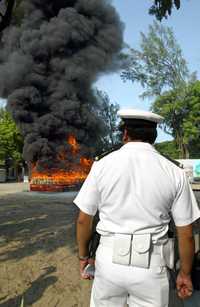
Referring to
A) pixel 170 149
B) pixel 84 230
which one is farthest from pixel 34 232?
pixel 170 149

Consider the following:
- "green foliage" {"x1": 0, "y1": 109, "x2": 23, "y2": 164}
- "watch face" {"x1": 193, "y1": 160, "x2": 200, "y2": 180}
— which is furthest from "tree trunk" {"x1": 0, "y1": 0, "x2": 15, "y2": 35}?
"green foliage" {"x1": 0, "y1": 109, "x2": 23, "y2": 164}

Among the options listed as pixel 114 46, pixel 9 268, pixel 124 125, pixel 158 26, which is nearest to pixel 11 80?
pixel 114 46

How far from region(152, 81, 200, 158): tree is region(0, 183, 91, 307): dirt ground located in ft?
113

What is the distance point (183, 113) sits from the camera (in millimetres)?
42469

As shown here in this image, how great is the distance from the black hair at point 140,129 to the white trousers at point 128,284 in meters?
0.58

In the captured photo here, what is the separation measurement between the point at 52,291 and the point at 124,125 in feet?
9.26

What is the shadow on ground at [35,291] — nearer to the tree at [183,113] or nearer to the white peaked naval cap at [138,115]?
the white peaked naval cap at [138,115]

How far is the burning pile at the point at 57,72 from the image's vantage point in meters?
28.2

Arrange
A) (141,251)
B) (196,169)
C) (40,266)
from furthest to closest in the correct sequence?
(196,169)
(40,266)
(141,251)

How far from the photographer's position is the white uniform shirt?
2127 mm

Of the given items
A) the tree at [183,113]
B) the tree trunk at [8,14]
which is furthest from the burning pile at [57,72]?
the tree trunk at [8,14]

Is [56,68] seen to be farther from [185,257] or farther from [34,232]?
[185,257]

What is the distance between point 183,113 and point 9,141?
17843mm

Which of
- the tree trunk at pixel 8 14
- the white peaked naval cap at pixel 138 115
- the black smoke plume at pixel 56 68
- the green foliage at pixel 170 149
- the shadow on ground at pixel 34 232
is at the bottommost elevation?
the shadow on ground at pixel 34 232
